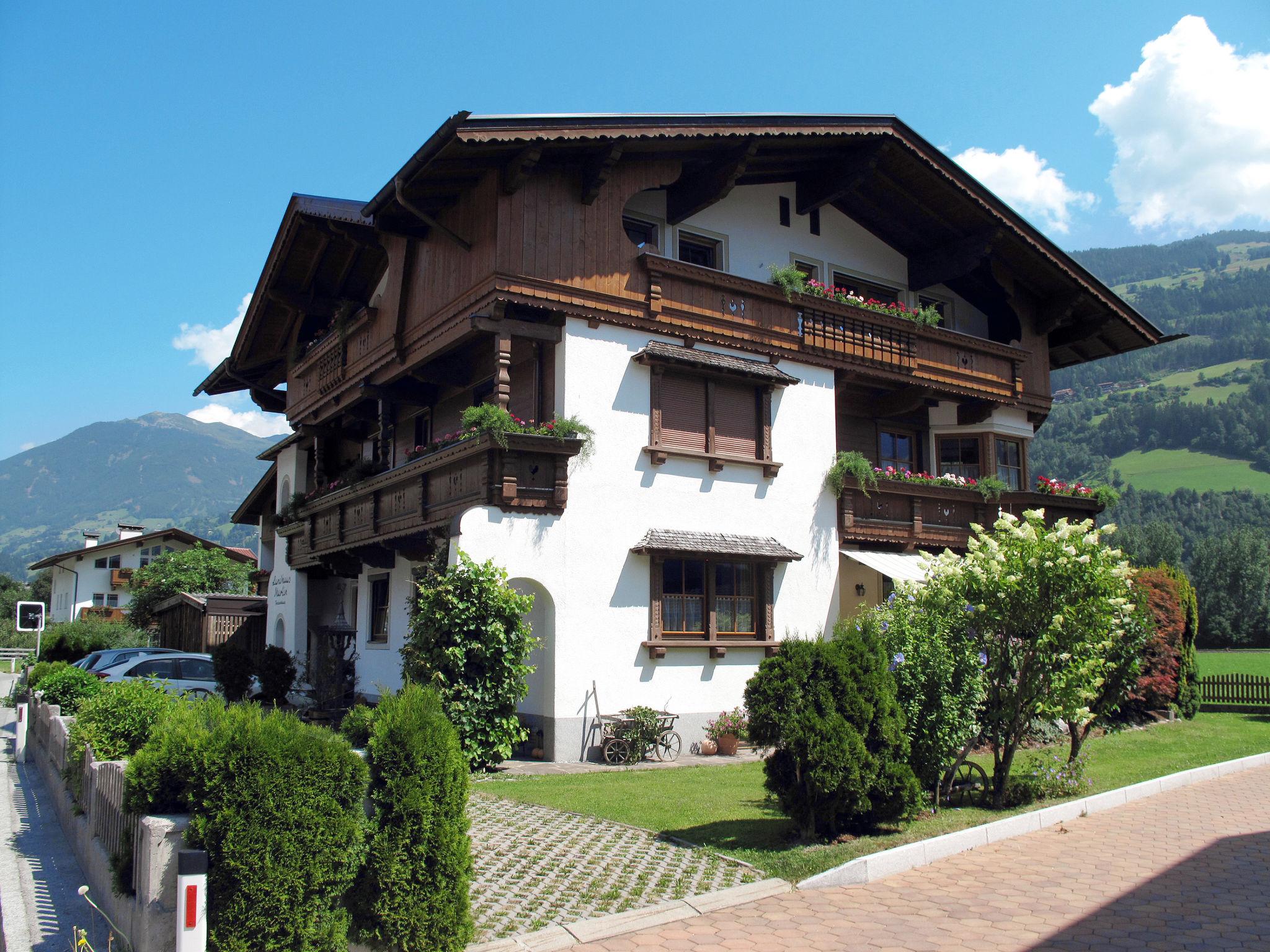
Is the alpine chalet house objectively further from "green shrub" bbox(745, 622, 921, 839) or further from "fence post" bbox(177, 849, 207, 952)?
"fence post" bbox(177, 849, 207, 952)

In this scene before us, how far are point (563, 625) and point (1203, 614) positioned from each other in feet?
233

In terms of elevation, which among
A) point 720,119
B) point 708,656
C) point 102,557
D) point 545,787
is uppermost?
point 720,119

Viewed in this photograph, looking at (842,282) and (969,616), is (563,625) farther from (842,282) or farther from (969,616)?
(842,282)

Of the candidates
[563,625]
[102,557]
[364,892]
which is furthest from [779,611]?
[102,557]

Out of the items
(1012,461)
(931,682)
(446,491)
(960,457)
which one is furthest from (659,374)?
(1012,461)

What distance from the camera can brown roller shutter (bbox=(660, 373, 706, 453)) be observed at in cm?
1750

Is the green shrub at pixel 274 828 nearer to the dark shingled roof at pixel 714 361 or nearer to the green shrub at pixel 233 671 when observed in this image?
the dark shingled roof at pixel 714 361

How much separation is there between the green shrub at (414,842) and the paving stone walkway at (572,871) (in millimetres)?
713

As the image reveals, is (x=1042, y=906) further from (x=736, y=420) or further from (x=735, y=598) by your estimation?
(x=736, y=420)

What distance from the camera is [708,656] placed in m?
17.3

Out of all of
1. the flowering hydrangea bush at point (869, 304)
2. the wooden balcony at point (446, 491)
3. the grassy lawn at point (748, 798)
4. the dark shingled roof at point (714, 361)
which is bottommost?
the grassy lawn at point (748, 798)

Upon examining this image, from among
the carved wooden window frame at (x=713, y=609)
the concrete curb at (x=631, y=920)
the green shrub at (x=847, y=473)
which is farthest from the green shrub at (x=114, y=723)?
the green shrub at (x=847, y=473)

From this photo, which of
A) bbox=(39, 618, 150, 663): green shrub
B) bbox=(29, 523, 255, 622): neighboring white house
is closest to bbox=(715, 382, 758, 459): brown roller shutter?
bbox=(39, 618, 150, 663): green shrub

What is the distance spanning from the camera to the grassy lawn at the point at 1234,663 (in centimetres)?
4081
